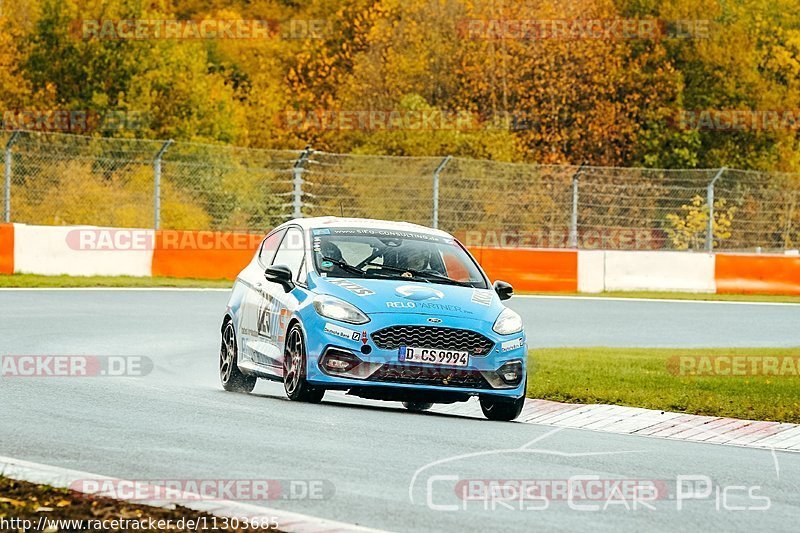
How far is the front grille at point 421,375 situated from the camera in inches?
467

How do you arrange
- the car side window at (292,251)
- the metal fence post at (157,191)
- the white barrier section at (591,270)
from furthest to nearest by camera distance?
1. the white barrier section at (591,270)
2. the metal fence post at (157,191)
3. the car side window at (292,251)

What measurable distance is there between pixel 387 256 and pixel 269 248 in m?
1.57

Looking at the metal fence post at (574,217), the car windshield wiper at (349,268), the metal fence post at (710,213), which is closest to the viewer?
the car windshield wiper at (349,268)

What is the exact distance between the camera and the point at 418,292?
1229 centimetres

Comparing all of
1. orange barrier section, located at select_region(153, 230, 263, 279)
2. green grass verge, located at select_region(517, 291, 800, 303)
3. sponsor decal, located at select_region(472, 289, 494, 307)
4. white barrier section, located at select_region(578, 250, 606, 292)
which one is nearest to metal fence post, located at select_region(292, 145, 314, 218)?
orange barrier section, located at select_region(153, 230, 263, 279)

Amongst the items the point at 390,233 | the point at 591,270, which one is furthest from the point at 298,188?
the point at 390,233

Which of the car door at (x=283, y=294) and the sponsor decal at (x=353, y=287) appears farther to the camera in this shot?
the car door at (x=283, y=294)

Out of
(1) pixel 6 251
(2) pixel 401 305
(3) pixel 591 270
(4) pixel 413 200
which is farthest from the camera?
(4) pixel 413 200

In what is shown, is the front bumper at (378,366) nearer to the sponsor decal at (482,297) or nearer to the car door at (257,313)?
the sponsor decal at (482,297)

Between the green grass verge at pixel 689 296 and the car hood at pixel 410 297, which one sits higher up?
the car hood at pixel 410 297

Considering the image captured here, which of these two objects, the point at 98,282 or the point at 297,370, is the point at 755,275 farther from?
the point at 297,370

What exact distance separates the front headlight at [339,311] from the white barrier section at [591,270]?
18.7 m

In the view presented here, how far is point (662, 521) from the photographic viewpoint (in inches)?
297

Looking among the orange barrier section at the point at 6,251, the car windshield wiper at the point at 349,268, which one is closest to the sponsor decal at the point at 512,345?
the car windshield wiper at the point at 349,268
